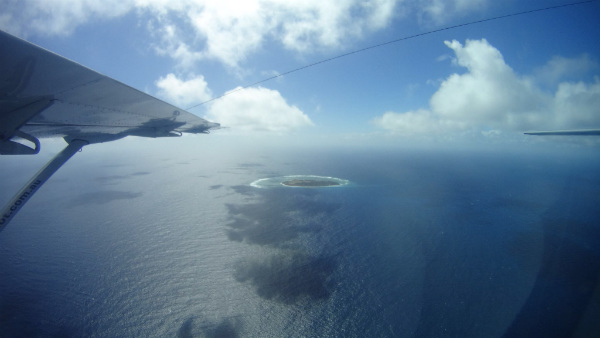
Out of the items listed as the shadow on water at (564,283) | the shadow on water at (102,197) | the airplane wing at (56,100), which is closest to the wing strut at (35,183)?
the airplane wing at (56,100)

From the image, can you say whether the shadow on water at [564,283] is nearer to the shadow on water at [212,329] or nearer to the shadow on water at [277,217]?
the shadow on water at [212,329]

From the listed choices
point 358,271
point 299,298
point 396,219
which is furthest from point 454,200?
point 299,298

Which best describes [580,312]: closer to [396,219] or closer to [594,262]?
[594,262]

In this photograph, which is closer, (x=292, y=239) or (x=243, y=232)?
(x=292, y=239)

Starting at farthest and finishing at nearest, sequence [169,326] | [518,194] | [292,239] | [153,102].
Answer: [518,194] < [292,239] < [169,326] < [153,102]

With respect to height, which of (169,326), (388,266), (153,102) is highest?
(153,102)

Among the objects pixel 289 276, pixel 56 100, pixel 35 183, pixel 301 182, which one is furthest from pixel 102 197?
pixel 56 100
